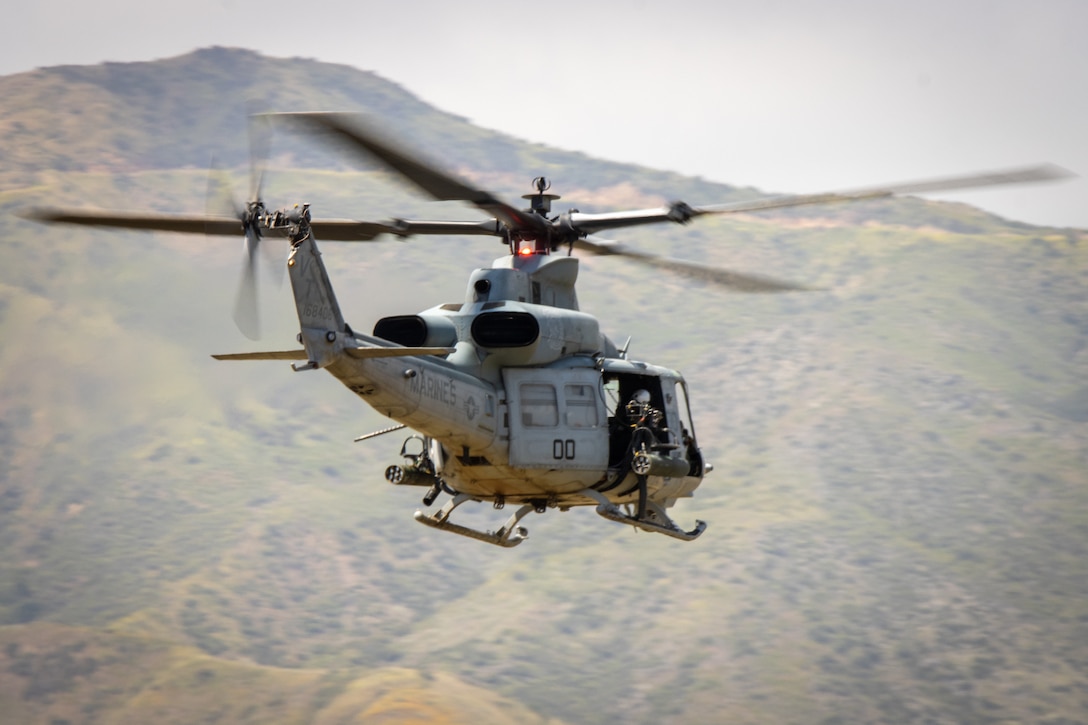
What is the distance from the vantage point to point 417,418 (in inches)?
810

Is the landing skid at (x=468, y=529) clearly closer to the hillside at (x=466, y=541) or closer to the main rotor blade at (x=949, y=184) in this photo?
the main rotor blade at (x=949, y=184)

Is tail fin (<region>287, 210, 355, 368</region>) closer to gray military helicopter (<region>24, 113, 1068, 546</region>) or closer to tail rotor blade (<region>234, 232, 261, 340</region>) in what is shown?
gray military helicopter (<region>24, 113, 1068, 546</region>)

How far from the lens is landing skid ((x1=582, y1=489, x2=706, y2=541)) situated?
73.6ft

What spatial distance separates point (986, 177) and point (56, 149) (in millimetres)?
188942

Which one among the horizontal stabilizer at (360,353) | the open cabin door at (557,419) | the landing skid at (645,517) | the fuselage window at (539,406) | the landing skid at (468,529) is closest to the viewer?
the horizontal stabilizer at (360,353)

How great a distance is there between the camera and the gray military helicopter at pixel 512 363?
749 inches

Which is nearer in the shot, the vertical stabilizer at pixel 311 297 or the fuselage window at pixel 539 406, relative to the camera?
the vertical stabilizer at pixel 311 297

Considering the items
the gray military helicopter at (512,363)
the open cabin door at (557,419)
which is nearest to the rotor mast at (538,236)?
the gray military helicopter at (512,363)

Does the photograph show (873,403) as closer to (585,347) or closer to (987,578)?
(987,578)

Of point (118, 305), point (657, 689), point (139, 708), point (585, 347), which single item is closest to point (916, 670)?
point (657, 689)

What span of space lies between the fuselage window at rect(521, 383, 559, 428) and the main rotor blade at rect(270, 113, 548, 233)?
268 centimetres

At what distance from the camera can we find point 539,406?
22.2m

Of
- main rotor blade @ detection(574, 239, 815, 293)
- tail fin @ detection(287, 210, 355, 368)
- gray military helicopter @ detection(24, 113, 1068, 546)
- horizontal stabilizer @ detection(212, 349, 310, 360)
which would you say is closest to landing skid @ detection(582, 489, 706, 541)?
gray military helicopter @ detection(24, 113, 1068, 546)

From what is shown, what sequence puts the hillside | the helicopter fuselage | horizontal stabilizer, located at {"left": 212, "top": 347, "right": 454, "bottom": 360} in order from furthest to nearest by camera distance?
1. the hillside
2. the helicopter fuselage
3. horizontal stabilizer, located at {"left": 212, "top": 347, "right": 454, "bottom": 360}
